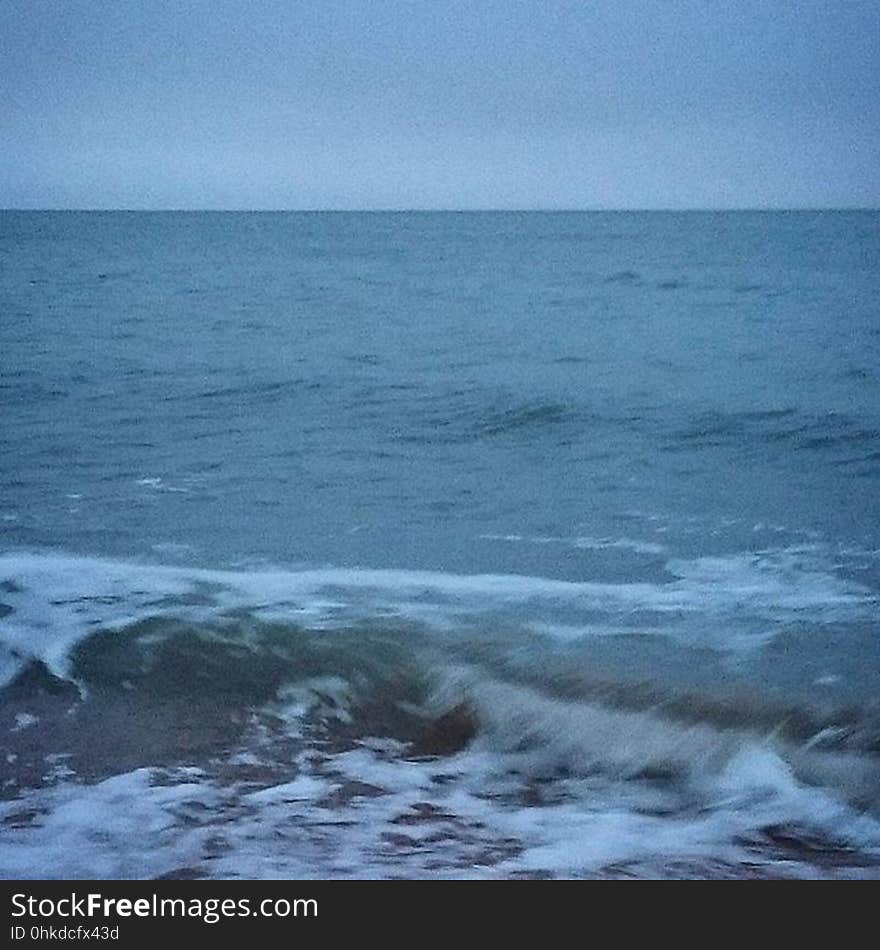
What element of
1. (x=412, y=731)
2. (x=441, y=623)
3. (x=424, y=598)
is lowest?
(x=412, y=731)

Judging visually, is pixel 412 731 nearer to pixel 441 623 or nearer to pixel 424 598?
pixel 441 623

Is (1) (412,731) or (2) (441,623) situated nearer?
(1) (412,731)

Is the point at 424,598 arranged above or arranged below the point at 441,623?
above

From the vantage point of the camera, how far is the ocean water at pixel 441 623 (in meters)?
2.93

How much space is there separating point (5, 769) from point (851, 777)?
2688 mm

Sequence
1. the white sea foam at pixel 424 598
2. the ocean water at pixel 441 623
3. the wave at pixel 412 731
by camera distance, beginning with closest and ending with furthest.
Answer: the wave at pixel 412 731 < the ocean water at pixel 441 623 < the white sea foam at pixel 424 598

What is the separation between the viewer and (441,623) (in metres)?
4.48

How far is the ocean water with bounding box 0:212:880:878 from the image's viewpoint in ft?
9.61

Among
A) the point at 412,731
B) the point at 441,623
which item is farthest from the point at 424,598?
the point at 412,731

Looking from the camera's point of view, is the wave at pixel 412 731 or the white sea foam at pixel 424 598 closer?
the wave at pixel 412 731

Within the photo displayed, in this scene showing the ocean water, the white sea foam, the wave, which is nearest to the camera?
the wave

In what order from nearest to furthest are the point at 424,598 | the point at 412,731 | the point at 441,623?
the point at 412,731
the point at 441,623
the point at 424,598
